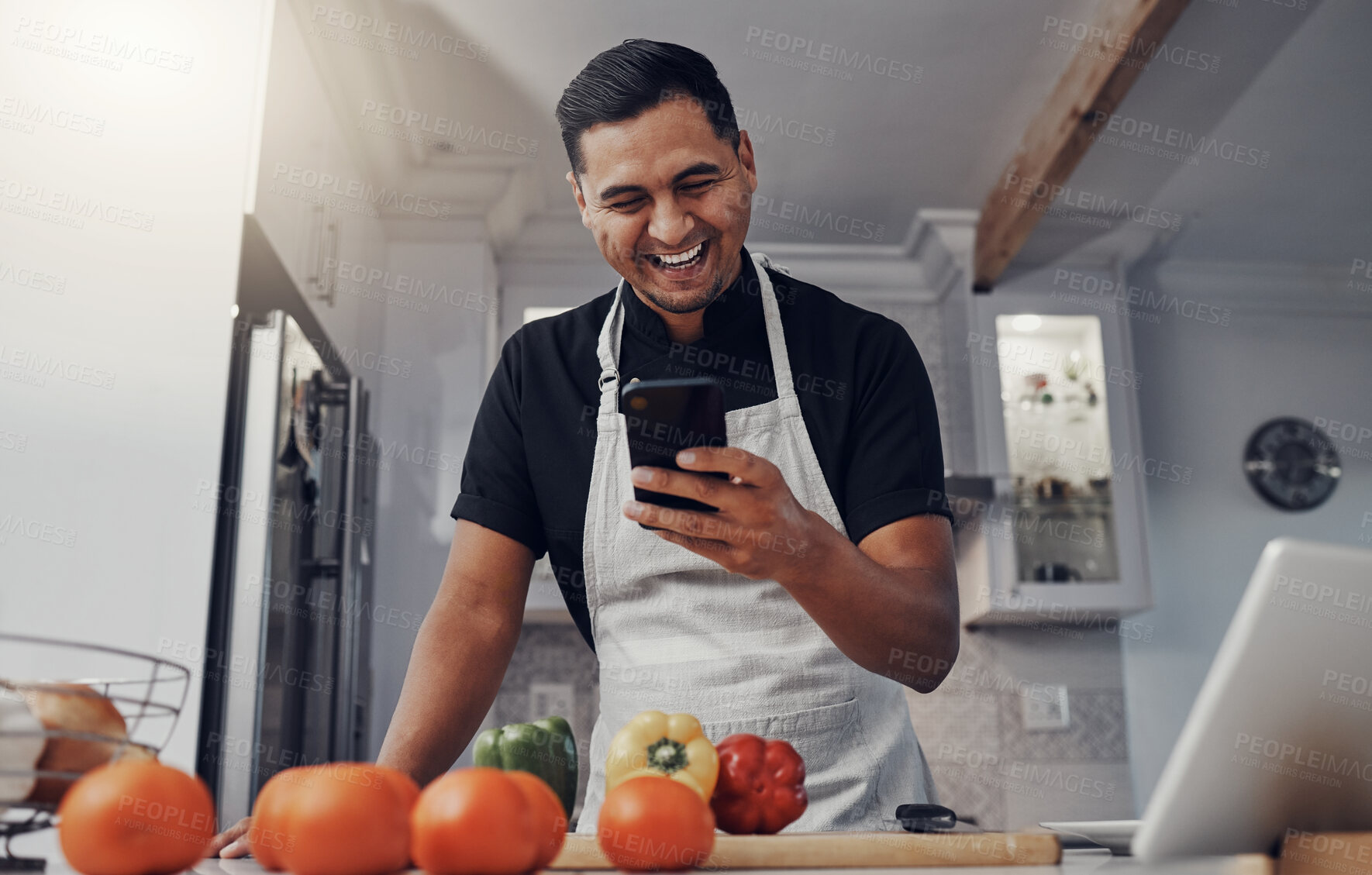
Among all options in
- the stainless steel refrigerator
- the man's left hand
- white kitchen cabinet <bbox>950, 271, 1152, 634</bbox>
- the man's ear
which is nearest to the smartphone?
the man's left hand

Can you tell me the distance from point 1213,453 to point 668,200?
319 cm

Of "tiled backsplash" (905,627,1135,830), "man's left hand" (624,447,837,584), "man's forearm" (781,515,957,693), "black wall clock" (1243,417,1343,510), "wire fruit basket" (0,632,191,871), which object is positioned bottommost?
"tiled backsplash" (905,627,1135,830)

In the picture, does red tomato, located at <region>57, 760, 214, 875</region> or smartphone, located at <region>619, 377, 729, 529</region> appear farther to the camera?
smartphone, located at <region>619, 377, 729, 529</region>

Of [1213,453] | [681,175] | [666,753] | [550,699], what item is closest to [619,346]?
[681,175]

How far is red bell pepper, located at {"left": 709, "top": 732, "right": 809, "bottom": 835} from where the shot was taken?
78cm

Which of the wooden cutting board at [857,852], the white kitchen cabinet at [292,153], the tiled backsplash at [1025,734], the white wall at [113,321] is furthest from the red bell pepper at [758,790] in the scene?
the tiled backsplash at [1025,734]

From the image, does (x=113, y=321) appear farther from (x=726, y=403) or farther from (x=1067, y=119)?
(x=1067, y=119)

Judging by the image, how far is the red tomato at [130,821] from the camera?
48cm

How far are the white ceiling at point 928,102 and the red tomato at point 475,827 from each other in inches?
92.5

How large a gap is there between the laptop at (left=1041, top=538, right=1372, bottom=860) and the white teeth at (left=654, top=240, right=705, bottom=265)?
2.74 ft

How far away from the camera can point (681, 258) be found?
1244mm

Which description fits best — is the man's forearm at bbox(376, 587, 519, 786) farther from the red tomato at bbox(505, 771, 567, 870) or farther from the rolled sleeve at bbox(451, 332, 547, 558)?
the red tomato at bbox(505, 771, 567, 870)

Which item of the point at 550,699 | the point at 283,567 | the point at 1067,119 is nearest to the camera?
the point at 283,567

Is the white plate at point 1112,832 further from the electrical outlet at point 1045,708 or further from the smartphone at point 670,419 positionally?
the electrical outlet at point 1045,708
